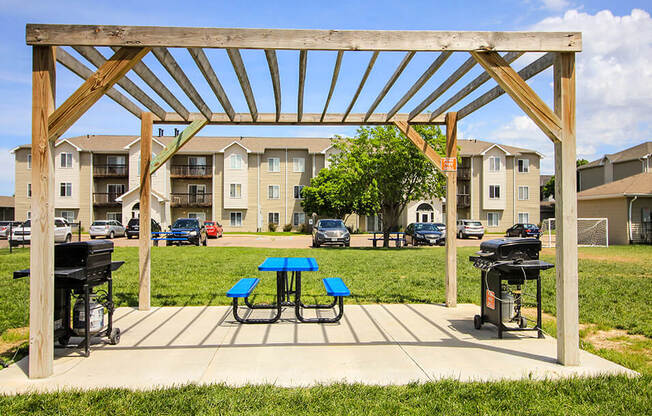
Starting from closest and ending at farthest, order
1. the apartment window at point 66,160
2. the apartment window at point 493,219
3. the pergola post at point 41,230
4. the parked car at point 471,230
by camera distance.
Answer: the pergola post at point 41,230 → the parked car at point 471,230 → the apartment window at point 66,160 → the apartment window at point 493,219

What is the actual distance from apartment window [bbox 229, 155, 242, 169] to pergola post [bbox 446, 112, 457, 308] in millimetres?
37028

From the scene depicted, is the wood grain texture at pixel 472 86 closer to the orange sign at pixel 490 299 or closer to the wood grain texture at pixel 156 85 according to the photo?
the orange sign at pixel 490 299

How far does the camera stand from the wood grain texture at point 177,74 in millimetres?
5500

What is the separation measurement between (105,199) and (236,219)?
12769mm

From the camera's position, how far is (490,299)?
21.0ft

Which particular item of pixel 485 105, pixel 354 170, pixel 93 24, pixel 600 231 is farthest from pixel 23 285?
pixel 600 231

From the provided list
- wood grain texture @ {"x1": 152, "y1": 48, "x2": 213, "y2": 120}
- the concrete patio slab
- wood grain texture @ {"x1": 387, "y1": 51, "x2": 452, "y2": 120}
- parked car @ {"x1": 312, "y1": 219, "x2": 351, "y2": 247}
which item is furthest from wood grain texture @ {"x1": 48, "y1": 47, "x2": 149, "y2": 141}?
parked car @ {"x1": 312, "y1": 219, "x2": 351, "y2": 247}

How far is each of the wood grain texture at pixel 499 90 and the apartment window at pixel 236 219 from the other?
37191mm

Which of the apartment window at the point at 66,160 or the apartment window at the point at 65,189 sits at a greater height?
the apartment window at the point at 66,160

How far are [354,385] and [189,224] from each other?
76.9 ft

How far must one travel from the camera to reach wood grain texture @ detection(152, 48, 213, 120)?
550cm

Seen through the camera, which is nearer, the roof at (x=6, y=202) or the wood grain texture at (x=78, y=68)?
the wood grain texture at (x=78, y=68)

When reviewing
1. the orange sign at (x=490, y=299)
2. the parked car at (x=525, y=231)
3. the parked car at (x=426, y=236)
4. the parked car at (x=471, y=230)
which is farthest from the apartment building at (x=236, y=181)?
the orange sign at (x=490, y=299)

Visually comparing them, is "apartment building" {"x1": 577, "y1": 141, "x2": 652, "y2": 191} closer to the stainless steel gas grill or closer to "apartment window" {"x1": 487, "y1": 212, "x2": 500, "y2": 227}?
"apartment window" {"x1": 487, "y1": 212, "x2": 500, "y2": 227}
